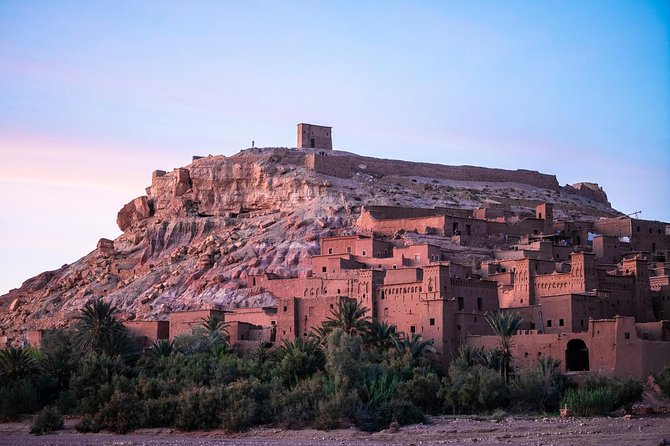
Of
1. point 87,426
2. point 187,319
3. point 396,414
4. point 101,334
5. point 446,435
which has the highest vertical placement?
point 187,319

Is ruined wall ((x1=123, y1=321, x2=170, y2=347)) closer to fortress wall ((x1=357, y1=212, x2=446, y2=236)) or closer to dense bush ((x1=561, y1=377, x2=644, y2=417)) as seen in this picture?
fortress wall ((x1=357, y1=212, x2=446, y2=236))

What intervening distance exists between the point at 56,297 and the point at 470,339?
27760 millimetres

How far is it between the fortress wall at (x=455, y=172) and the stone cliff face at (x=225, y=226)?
0.56ft

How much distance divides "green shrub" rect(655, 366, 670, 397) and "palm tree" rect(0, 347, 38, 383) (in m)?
22.6

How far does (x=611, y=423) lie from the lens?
138 feet

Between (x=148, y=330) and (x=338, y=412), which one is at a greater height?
(x=148, y=330)

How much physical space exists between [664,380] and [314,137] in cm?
3755

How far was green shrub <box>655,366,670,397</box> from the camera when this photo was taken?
4525 centimetres

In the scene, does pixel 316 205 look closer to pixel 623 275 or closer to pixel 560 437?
pixel 623 275

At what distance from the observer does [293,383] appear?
48.8 m

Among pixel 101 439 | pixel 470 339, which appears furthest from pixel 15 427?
pixel 470 339

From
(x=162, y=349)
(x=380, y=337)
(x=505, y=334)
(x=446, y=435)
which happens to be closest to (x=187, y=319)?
(x=162, y=349)

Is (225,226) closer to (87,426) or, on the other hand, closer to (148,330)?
(148,330)

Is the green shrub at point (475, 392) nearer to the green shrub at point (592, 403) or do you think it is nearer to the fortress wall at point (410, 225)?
the green shrub at point (592, 403)
